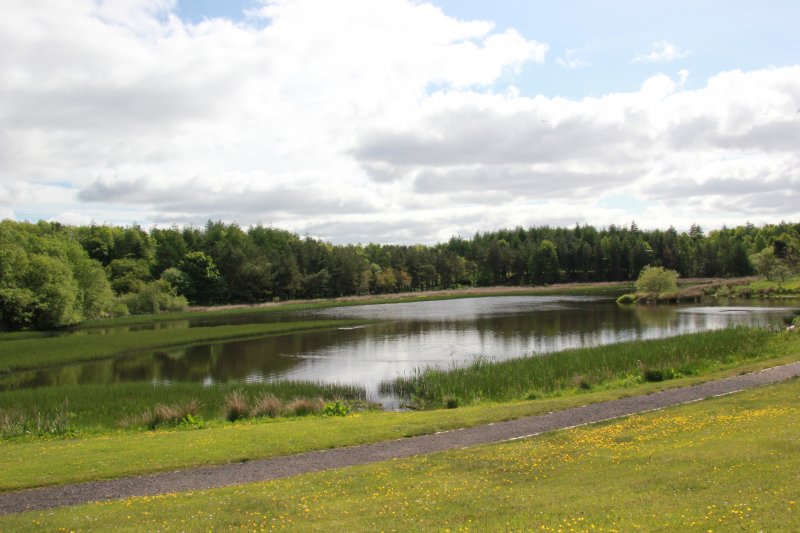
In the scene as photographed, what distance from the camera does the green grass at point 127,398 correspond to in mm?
22562

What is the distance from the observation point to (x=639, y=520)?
7.97 metres

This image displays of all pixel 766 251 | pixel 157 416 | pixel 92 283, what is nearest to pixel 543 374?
pixel 157 416

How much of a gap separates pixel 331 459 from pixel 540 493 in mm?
6200

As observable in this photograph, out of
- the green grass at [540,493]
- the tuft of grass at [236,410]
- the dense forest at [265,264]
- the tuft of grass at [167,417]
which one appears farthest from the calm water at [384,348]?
the dense forest at [265,264]

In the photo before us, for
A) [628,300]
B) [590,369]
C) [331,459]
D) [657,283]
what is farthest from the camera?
[657,283]

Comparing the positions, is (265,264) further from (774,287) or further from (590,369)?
(590,369)

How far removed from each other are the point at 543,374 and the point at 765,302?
6332 cm

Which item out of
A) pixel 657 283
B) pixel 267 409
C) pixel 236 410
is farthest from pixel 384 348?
pixel 657 283

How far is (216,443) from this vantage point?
16.1 meters

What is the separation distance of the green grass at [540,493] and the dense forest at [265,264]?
58949 millimetres

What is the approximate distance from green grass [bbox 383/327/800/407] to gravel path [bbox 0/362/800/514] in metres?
5.09

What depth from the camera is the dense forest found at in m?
64.7

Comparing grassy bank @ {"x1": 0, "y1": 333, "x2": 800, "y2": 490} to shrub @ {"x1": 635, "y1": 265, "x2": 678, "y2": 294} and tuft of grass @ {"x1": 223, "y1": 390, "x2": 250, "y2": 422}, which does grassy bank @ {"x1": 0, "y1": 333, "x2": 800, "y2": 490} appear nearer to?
tuft of grass @ {"x1": 223, "y1": 390, "x2": 250, "y2": 422}

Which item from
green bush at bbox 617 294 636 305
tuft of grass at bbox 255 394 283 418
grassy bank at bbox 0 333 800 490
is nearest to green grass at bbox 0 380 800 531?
grassy bank at bbox 0 333 800 490
